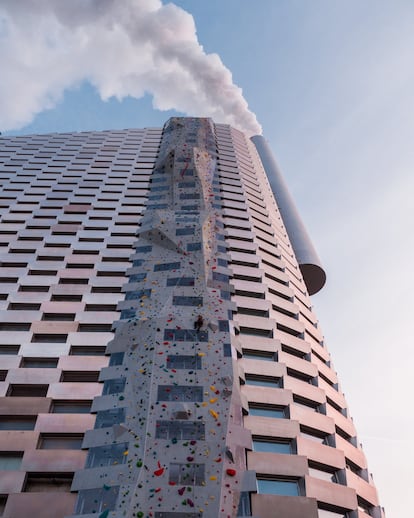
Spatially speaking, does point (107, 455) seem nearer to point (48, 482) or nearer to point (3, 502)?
A: point (48, 482)

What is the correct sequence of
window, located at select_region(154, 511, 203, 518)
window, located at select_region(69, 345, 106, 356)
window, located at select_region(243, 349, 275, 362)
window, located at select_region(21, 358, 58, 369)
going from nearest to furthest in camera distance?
window, located at select_region(154, 511, 203, 518) < window, located at select_region(21, 358, 58, 369) < window, located at select_region(69, 345, 106, 356) < window, located at select_region(243, 349, 275, 362)

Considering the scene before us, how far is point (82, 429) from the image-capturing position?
21422 millimetres

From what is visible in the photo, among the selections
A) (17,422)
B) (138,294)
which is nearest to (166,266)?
(138,294)

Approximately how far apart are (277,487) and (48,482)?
35.8 ft

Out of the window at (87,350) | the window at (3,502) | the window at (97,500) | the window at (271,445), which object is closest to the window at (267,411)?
the window at (271,445)

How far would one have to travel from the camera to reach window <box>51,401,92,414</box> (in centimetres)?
2295

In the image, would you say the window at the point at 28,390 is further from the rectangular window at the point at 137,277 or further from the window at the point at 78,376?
the rectangular window at the point at 137,277

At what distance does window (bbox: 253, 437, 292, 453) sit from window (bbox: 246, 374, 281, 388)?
11.8ft

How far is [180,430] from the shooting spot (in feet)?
66.9

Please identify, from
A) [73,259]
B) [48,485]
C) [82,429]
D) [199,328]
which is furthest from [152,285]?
[48,485]

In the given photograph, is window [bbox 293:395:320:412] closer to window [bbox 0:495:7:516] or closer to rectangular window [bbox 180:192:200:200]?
window [bbox 0:495:7:516]

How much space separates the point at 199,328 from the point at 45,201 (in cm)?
2417

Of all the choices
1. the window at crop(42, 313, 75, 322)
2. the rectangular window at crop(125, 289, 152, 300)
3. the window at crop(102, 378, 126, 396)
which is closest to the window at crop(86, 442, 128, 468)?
the window at crop(102, 378, 126, 396)

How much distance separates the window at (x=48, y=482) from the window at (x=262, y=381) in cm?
1105
